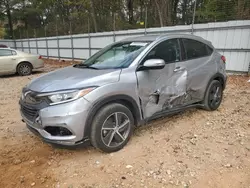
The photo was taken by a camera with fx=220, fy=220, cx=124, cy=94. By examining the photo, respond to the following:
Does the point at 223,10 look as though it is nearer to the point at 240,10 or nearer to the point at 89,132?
the point at 240,10

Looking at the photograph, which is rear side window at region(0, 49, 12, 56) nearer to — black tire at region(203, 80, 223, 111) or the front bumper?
the front bumper

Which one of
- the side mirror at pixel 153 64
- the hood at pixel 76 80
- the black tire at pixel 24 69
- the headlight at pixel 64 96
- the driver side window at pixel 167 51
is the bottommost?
the black tire at pixel 24 69

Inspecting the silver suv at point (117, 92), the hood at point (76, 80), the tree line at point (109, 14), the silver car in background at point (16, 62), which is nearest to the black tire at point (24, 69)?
the silver car in background at point (16, 62)

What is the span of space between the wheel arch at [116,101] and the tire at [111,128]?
59 millimetres

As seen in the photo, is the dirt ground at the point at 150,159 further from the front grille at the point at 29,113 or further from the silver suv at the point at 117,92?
the front grille at the point at 29,113

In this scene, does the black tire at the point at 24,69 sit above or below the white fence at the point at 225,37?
below

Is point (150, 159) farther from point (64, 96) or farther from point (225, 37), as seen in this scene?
point (225, 37)

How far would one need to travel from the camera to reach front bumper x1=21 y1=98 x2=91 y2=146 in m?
2.65

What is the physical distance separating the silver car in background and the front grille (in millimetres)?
7907

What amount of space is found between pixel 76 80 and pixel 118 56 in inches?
37.6

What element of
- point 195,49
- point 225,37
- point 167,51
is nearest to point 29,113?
point 167,51

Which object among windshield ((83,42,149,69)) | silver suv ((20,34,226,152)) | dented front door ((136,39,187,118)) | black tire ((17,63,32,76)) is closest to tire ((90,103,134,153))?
silver suv ((20,34,226,152))

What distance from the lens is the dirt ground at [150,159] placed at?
2.55m

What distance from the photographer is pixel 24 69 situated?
1046 cm
